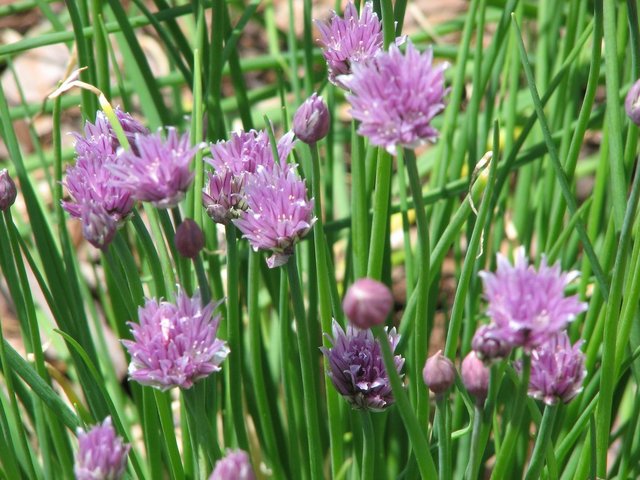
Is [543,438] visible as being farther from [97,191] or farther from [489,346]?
[97,191]

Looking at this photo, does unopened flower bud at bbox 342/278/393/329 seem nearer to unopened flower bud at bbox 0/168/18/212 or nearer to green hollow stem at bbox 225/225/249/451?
green hollow stem at bbox 225/225/249/451

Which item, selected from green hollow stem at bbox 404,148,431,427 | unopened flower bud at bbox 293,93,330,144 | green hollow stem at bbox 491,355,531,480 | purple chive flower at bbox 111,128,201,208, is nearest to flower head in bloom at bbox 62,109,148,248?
purple chive flower at bbox 111,128,201,208

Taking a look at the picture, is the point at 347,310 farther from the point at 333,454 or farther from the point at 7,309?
the point at 7,309

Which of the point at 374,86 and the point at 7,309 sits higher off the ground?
the point at 374,86

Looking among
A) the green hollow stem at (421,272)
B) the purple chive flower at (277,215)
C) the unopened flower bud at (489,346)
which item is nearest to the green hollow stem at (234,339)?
the purple chive flower at (277,215)

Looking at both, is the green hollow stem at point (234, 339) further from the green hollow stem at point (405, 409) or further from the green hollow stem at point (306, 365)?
the green hollow stem at point (405, 409)

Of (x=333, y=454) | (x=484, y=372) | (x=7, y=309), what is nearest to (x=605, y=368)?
(x=484, y=372)
